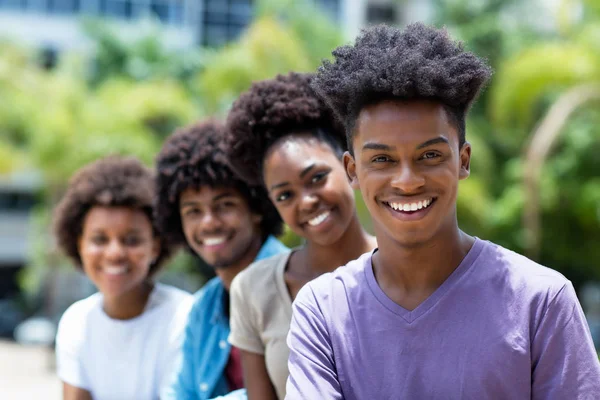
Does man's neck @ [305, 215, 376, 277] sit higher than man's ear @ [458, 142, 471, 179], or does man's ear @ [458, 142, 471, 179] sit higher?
man's ear @ [458, 142, 471, 179]

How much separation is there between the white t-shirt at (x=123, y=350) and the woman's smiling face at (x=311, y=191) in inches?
41.9

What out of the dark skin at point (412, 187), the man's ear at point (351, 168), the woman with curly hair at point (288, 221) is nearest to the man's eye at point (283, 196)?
the woman with curly hair at point (288, 221)

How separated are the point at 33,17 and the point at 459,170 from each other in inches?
1129

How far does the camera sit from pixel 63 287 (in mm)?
23234

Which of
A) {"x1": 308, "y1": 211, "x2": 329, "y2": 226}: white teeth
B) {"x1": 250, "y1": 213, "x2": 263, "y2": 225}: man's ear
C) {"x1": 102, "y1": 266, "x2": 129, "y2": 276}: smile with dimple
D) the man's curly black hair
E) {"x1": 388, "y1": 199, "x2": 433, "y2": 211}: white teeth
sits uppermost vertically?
the man's curly black hair

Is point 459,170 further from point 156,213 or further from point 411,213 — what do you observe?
point 156,213

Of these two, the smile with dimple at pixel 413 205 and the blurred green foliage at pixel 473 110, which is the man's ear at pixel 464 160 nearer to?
the smile with dimple at pixel 413 205

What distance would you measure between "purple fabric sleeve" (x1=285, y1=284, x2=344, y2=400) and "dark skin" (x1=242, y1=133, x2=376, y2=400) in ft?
2.22

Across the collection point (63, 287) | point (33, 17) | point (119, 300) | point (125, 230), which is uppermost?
point (33, 17)

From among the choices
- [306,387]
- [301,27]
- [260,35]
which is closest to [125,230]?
[306,387]

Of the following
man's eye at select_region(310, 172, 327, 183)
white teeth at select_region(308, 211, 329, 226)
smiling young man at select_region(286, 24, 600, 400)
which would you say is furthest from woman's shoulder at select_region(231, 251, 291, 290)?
smiling young man at select_region(286, 24, 600, 400)

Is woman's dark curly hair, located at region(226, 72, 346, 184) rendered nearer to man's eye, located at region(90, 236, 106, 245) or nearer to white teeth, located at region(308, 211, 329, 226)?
white teeth, located at region(308, 211, 329, 226)

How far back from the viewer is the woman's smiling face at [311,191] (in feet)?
9.20

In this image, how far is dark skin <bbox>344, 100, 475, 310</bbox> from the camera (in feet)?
6.56
